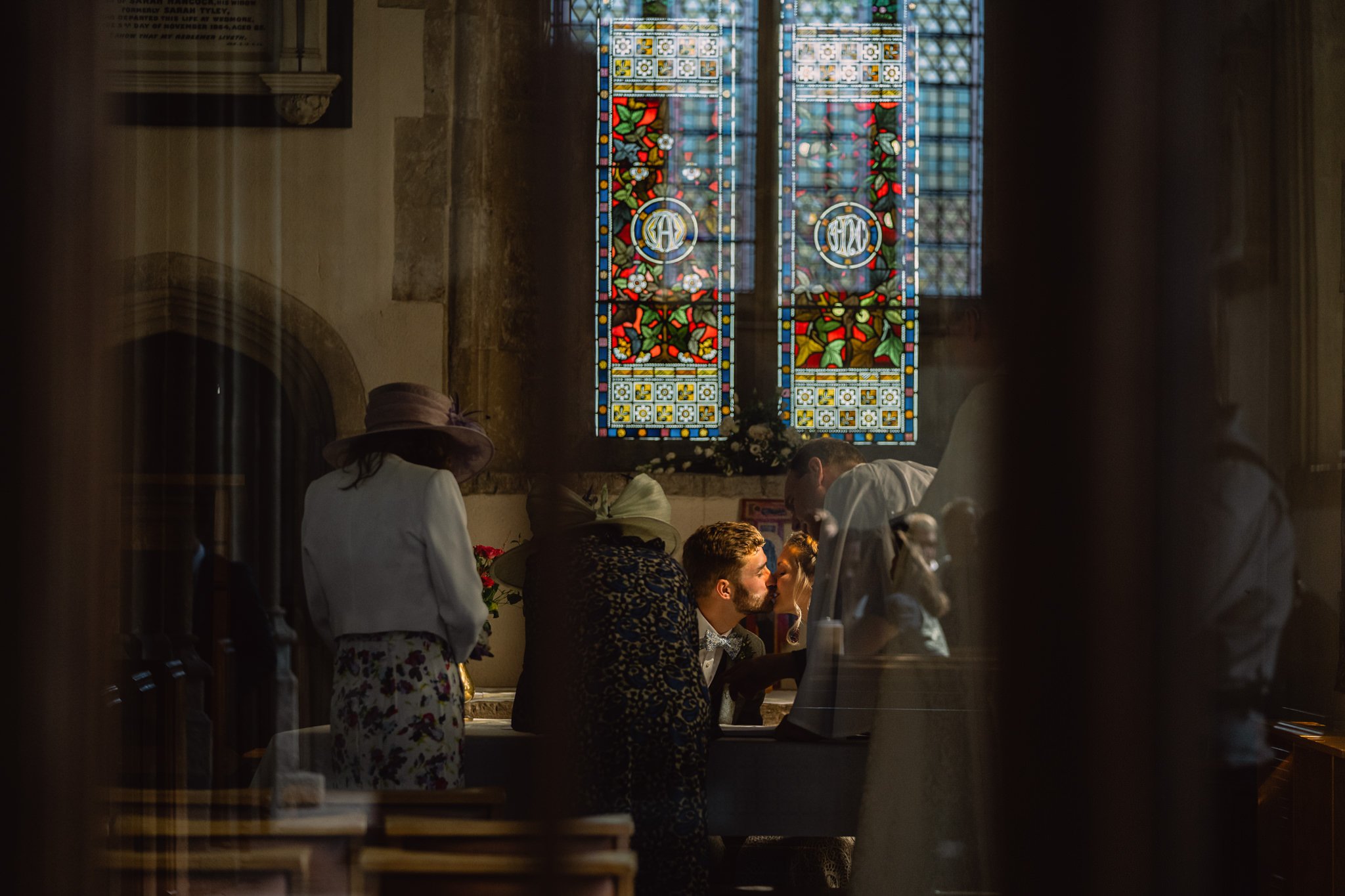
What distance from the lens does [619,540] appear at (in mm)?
637

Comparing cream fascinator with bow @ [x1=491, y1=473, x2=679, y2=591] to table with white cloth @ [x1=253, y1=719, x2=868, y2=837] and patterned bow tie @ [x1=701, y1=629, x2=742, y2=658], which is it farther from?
patterned bow tie @ [x1=701, y1=629, x2=742, y2=658]

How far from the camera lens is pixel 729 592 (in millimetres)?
880

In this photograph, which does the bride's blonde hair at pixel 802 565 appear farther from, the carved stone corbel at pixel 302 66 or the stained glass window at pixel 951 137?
the carved stone corbel at pixel 302 66

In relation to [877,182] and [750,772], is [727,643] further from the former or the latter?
[877,182]

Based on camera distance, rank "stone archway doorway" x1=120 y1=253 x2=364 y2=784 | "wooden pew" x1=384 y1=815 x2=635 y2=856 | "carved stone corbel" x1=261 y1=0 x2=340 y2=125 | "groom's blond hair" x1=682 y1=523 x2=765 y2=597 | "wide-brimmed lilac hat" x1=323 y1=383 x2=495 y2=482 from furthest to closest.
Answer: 1. "carved stone corbel" x1=261 y1=0 x2=340 y2=125
2. "groom's blond hair" x1=682 y1=523 x2=765 y2=597
3. "wide-brimmed lilac hat" x1=323 y1=383 x2=495 y2=482
4. "stone archway doorway" x1=120 y1=253 x2=364 y2=784
5. "wooden pew" x1=384 y1=815 x2=635 y2=856

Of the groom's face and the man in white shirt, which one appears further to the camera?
the groom's face

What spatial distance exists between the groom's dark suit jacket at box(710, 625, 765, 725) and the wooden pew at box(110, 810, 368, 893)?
0.29 metres

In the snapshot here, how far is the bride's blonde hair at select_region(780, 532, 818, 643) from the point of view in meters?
0.59

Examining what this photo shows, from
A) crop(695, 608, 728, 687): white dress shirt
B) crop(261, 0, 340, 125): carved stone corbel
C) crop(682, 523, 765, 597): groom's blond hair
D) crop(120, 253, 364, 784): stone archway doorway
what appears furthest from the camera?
crop(695, 608, 728, 687): white dress shirt

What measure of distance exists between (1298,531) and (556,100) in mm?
437

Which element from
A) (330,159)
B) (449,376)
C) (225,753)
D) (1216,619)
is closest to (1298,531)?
(1216,619)

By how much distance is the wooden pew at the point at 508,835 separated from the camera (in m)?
0.52

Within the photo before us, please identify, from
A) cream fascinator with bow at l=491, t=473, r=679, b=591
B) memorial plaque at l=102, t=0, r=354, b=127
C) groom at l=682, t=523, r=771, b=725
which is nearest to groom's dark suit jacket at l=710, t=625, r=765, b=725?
groom at l=682, t=523, r=771, b=725

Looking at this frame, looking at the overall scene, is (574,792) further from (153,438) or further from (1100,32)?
(1100,32)
